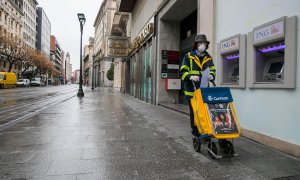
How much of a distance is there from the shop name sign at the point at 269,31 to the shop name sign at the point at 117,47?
69.6ft

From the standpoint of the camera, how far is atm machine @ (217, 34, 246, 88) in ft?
20.9

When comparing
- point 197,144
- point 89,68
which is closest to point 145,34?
point 197,144

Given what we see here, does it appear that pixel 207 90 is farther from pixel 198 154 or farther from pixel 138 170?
pixel 138 170

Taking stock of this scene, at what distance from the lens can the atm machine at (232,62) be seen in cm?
638

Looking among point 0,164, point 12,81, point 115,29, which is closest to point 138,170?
point 0,164

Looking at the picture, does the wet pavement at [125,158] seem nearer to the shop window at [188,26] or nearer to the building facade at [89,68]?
the shop window at [188,26]

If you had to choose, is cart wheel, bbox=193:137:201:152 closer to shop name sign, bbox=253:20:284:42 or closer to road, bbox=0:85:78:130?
shop name sign, bbox=253:20:284:42

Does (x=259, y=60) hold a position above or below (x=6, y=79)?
above

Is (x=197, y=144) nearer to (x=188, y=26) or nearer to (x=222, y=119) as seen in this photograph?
(x=222, y=119)

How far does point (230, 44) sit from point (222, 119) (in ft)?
10.2

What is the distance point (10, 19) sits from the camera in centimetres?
6216

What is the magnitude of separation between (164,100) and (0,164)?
454 inches

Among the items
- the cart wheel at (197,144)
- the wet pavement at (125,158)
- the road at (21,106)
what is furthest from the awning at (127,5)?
the cart wheel at (197,144)

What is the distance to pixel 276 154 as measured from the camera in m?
4.83
